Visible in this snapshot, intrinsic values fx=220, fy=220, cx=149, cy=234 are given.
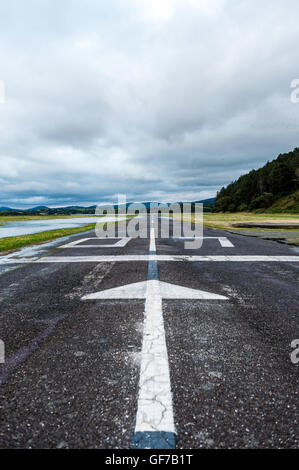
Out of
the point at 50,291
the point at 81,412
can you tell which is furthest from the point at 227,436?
the point at 50,291

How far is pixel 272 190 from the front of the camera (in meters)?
98.4

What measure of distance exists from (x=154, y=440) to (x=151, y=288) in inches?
116

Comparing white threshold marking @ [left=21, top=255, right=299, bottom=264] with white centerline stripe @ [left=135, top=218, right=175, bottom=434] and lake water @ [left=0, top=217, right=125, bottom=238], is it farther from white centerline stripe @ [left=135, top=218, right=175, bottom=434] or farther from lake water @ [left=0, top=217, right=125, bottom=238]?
lake water @ [left=0, top=217, right=125, bottom=238]

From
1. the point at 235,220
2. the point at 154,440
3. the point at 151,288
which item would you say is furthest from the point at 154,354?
the point at 235,220

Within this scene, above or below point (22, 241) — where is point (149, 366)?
below

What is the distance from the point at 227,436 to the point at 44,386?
147cm

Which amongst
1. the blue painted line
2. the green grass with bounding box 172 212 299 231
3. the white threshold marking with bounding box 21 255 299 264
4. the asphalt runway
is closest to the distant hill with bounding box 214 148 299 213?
the green grass with bounding box 172 212 299 231

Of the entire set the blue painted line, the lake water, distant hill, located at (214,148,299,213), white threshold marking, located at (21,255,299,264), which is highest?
distant hill, located at (214,148,299,213)

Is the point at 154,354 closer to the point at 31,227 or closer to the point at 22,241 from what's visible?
the point at 22,241

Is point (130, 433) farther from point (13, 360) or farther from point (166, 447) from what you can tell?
point (13, 360)

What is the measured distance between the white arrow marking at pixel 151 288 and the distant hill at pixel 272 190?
84.4 metres

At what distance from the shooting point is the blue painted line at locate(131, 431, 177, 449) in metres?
→ 1.37

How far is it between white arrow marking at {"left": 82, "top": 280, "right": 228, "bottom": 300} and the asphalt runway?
2 centimetres
